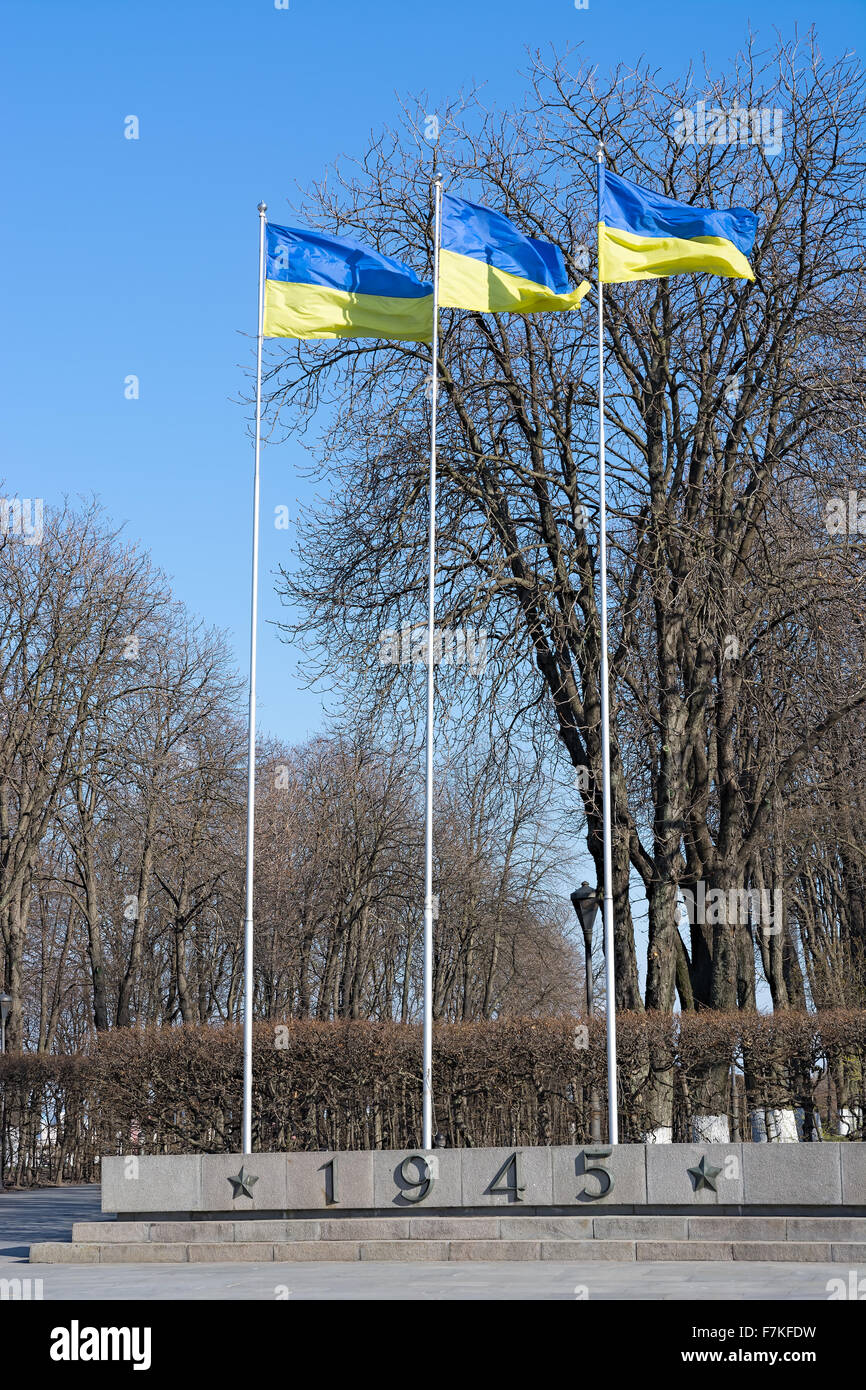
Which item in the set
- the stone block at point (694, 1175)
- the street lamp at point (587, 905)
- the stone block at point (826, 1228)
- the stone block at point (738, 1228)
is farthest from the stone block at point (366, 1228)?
the street lamp at point (587, 905)

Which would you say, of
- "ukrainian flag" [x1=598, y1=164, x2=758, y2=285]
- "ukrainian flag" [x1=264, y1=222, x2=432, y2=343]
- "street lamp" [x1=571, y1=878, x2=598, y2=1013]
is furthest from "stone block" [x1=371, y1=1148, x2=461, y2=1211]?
"ukrainian flag" [x1=598, y1=164, x2=758, y2=285]

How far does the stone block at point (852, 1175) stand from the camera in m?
13.3

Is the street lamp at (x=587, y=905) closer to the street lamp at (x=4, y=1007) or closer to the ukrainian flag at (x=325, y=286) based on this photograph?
the ukrainian flag at (x=325, y=286)

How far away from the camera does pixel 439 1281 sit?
1196 centimetres

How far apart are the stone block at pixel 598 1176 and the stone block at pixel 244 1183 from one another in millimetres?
2823

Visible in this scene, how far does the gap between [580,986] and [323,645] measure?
39.0m

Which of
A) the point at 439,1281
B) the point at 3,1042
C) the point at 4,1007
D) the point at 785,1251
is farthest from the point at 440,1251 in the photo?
the point at 3,1042

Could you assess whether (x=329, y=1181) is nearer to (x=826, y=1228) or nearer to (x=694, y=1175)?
(x=694, y=1175)

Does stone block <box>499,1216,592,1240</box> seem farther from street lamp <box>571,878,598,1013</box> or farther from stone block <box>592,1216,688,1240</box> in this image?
A: street lamp <box>571,878,598,1013</box>

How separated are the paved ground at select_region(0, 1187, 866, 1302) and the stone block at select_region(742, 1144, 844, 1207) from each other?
107 cm

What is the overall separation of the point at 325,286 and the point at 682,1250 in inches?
425

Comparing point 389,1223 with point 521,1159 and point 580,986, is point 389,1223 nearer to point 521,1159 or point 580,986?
point 521,1159

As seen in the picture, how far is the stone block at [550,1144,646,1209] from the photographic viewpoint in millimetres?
→ 13859

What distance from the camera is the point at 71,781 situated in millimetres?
31344
